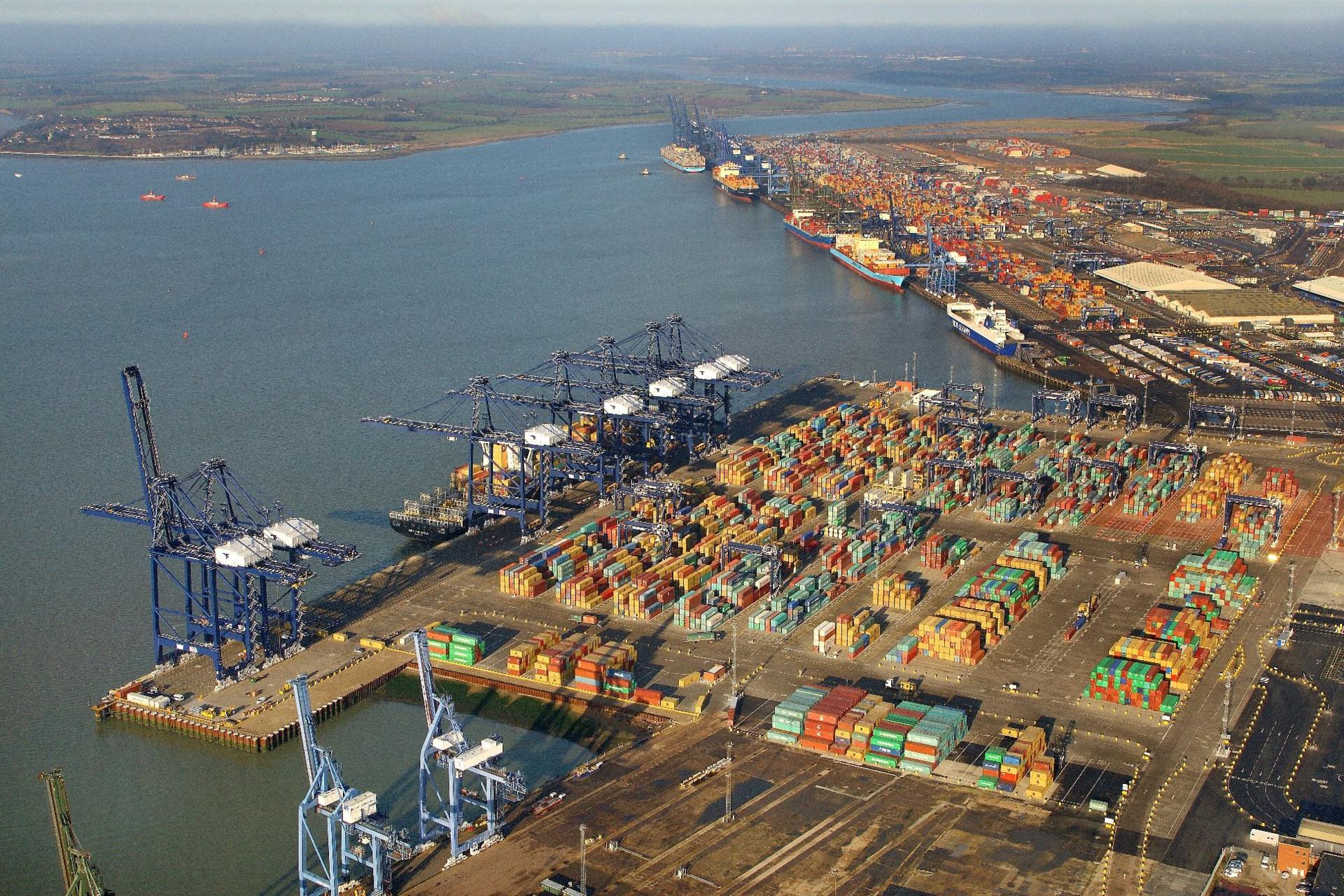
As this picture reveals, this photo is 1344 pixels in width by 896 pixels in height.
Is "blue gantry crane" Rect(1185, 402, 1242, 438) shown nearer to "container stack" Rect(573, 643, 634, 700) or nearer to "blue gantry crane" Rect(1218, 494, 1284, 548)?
"blue gantry crane" Rect(1218, 494, 1284, 548)

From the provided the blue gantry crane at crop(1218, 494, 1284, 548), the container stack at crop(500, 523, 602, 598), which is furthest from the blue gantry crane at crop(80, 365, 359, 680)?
the blue gantry crane at crop(1218, 494, 1284, 548)

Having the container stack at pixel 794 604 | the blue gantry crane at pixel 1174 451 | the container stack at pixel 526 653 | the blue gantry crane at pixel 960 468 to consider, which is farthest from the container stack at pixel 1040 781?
the blue gantry crane at pixel 1174 451

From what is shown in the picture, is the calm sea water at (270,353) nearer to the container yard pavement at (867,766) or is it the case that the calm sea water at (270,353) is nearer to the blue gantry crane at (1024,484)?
the container yard pavement at (867,766)

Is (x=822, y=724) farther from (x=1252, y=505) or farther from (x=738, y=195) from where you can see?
(x=738, y=195)

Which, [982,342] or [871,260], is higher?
[871,260]

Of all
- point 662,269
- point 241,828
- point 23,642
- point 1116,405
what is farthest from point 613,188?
point 241,828

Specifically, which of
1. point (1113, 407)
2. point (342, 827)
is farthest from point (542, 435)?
point (1113, 407)
